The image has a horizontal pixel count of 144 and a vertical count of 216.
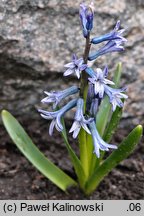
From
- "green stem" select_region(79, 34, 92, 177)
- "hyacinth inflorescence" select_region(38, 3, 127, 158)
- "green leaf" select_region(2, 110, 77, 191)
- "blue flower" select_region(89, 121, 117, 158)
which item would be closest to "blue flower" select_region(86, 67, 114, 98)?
"hyacinth inflorescence" select_region(38, 3, 127, 158)

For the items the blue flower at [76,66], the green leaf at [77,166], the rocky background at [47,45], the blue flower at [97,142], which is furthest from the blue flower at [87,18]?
the rocky background at [47,45]

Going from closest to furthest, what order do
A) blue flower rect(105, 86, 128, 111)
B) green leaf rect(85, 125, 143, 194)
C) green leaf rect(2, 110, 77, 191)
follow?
blue flower rect(105, 86, 128, 111) → green leaf rect(85, 125, 143, 194) → green leaf rect(2, 110, 77, 191)

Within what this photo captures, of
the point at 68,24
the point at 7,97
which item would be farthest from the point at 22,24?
the point at 7,97

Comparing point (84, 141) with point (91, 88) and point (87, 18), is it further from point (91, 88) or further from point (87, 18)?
point (87, 18)

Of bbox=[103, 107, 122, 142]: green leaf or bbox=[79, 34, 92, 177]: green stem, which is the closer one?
bbox=[79, 34, 92, 177]: green stem

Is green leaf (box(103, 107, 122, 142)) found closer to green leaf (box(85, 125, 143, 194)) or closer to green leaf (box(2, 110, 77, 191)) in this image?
green leaf (box(85, 125, 143, 194))

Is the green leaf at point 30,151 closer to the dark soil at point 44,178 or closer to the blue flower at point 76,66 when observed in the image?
the dark soil at point 44,178

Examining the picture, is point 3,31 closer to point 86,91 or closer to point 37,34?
point 37,34
